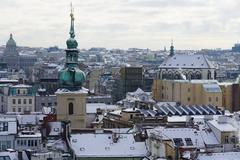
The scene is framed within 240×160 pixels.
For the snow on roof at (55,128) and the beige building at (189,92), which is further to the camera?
the beige building at (189,92)

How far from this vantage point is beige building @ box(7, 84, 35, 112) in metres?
114

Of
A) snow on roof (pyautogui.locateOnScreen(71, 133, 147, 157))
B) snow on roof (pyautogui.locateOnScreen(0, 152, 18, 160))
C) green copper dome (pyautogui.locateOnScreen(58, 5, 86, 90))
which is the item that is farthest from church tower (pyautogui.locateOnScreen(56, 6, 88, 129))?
snow on roof (pyautogui.locateOnScreen(0, 152, 18, 160))

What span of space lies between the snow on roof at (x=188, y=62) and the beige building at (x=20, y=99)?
23784 millimetres

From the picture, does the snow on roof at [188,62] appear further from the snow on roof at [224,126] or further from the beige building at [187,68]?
the snow on roof at [224,126]

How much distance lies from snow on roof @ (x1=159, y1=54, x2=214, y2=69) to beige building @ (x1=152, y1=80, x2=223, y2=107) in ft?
20.8

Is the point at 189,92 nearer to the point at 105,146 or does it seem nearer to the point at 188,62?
the point at 188,62

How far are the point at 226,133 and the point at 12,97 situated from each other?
188ft

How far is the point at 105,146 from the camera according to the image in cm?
6134

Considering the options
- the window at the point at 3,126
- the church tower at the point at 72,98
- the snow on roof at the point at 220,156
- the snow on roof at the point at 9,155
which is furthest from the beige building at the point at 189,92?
the snow on roof at the point at 9,155

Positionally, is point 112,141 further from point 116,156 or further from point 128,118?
point 128,118

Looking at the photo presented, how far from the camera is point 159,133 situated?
60531 millimetres

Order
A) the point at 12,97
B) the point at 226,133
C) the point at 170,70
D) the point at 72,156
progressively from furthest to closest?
the point at 170,70 → the point at 12,97 → the point at 226,133 → the point at 72,156

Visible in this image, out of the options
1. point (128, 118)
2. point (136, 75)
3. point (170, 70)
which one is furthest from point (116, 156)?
point (136, 75)

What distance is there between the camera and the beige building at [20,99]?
11431cm
